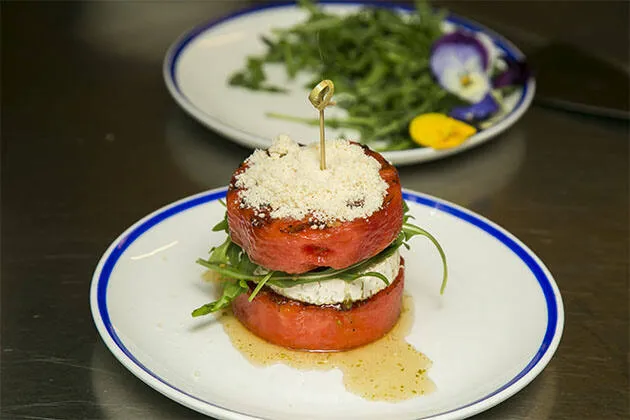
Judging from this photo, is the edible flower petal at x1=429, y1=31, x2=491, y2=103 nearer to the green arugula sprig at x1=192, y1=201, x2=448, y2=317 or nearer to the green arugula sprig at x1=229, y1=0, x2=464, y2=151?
the green arugula sprig at x1=229, y1=0, x2=464, y2=151

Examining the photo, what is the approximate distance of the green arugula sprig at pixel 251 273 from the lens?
1.83 m

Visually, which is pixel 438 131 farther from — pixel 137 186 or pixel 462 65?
pixel 137 186

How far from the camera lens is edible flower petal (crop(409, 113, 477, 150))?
2.62 metres

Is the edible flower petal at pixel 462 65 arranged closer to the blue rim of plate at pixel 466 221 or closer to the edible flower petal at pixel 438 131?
the edible flower petal at pixel 438 131

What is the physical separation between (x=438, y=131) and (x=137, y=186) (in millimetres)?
855

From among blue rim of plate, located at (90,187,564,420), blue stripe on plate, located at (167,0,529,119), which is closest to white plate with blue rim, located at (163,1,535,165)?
blue stripe on plate, located at (167,0,529,119)

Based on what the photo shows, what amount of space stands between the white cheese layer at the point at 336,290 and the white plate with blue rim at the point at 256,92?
0.68 metres

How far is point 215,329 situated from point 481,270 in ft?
1.99

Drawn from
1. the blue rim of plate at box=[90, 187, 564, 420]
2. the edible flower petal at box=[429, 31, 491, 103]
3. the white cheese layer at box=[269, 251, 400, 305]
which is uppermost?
the white cheese layer at box=[269, 251, 400, 305]

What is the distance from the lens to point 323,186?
5.95ft

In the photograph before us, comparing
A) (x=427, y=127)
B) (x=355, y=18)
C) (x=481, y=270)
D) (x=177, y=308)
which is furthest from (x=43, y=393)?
(x=355, y=18)

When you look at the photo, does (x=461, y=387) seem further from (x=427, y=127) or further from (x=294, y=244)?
(x=427, y=127)

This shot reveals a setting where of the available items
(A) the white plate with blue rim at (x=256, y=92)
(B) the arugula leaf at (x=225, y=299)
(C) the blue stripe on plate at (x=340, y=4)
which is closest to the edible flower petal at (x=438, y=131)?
(A) the white plate with blue rim at (x=256, y=92)

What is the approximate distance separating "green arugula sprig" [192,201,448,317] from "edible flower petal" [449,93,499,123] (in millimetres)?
847
